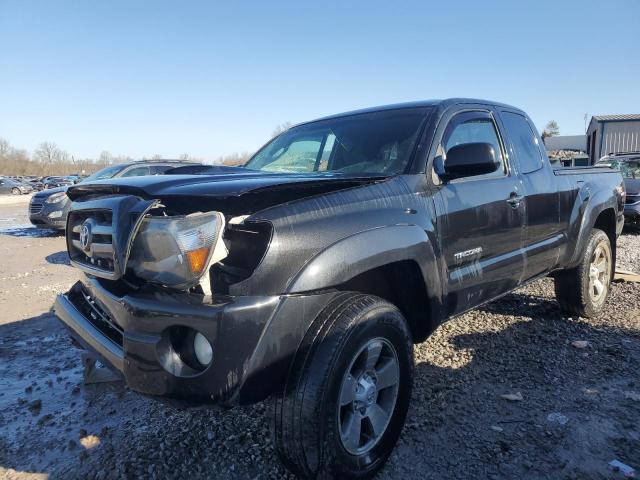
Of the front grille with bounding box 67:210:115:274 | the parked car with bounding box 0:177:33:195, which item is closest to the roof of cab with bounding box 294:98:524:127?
the front grille with bounding box 67:210:115:274

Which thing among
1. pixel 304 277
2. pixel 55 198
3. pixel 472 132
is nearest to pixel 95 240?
pixel 304 277

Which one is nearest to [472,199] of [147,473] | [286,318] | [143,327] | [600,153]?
[286,318]

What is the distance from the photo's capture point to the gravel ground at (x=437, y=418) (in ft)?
7.87

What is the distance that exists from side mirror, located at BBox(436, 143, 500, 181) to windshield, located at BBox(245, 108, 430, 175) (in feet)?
0.85

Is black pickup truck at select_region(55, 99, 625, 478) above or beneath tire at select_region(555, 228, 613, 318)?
above

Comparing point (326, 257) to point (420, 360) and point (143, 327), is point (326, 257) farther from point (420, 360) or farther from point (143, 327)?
point (420, 360)

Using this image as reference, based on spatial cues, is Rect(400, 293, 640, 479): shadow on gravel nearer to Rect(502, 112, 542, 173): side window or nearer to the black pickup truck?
the black pickup truck

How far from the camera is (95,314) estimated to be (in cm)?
242

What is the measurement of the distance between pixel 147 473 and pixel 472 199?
95.6 inches

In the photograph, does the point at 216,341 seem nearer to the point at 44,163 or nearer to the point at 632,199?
the point at 632,199

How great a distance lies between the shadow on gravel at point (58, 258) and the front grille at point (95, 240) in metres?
6.02

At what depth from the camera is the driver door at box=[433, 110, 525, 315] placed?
2799 millimetres

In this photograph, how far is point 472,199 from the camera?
297 centimetres

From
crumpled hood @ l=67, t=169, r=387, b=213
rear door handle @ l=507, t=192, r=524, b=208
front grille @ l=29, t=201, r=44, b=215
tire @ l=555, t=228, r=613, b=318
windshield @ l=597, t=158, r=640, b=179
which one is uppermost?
crumpled hood @ l=67, t=169, r=387, b=213
